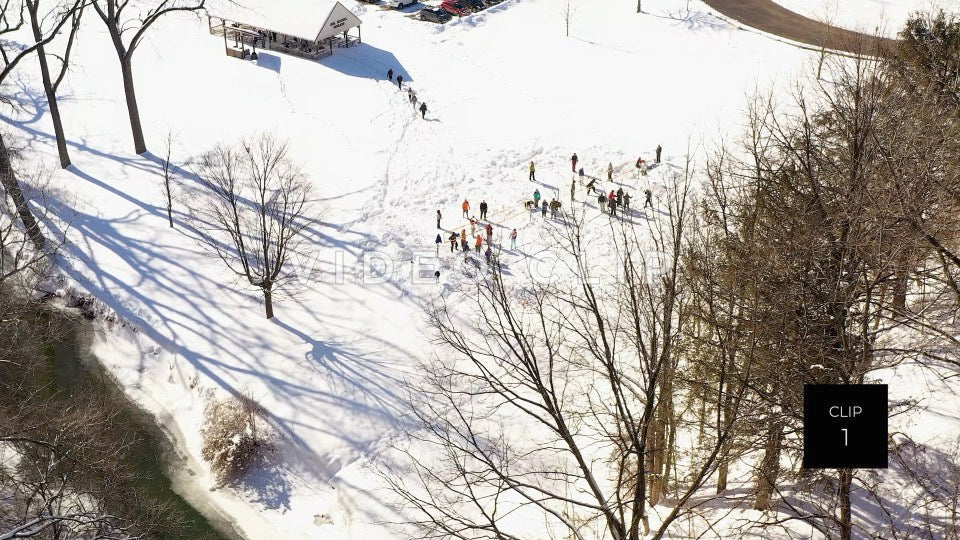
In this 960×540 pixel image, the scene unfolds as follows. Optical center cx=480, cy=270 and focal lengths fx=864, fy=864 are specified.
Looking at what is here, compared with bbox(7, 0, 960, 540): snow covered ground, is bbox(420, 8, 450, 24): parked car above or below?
above

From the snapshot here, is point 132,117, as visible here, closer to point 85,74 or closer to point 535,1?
point 85,74

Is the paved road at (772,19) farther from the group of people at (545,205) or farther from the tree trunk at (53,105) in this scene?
the tree trunk at (53,105)

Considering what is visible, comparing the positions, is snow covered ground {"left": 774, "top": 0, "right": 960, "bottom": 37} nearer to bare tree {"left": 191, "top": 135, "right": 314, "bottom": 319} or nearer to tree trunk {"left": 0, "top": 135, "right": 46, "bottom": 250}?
bare tree {"left": 191, "top": 135, "right": 314, "bottom": 319}

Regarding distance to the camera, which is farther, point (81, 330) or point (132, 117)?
point (132, 117)

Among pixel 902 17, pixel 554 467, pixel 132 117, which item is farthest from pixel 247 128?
pixel 902 17

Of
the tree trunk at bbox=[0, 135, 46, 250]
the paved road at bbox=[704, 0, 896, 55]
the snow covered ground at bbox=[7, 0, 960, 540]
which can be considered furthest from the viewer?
the paved road at bbox=[704, 0, 896, 55]

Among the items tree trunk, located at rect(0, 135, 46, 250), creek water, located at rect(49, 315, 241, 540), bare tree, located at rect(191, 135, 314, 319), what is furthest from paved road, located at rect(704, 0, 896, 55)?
tree trunk, located at rect(0, 135, 46, 250)
